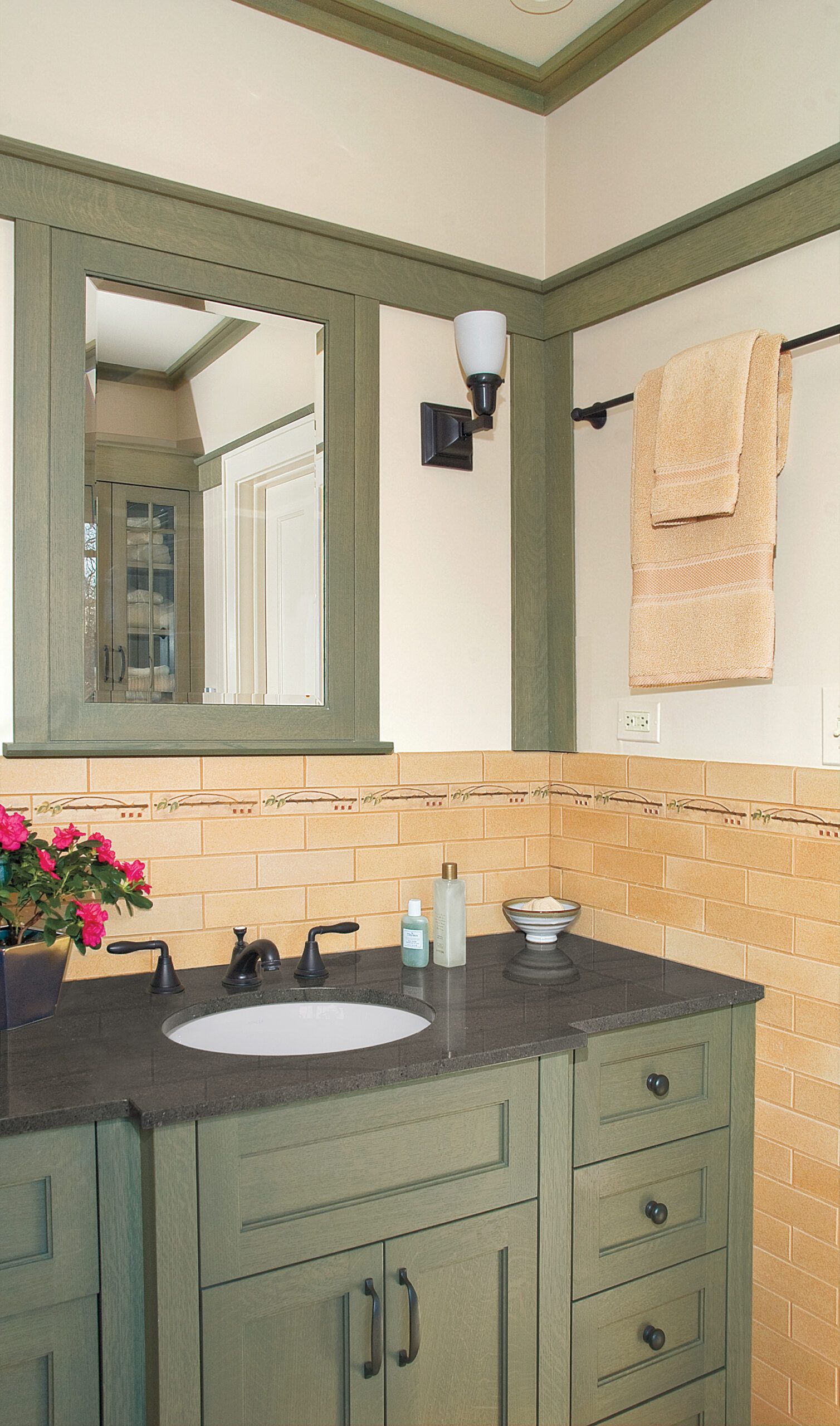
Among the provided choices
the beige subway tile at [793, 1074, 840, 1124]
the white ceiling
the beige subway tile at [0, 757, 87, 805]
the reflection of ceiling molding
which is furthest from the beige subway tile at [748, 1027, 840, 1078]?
the white ceiling

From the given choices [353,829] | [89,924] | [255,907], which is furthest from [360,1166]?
[353,829]

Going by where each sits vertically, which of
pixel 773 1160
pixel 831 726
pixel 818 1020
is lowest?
pixel 773 1160

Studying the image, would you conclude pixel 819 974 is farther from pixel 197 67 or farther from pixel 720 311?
pixel 197 67

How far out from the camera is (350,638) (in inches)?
80.8

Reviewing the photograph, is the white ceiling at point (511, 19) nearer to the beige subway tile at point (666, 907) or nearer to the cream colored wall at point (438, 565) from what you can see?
the cream colored wall at point (438, 565)

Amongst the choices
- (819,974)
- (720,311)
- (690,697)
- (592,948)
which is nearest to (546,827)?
(592,948)

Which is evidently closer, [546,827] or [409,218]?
[409,218]

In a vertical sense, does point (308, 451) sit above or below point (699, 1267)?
above

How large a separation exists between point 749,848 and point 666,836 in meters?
0.21

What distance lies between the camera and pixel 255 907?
196cm

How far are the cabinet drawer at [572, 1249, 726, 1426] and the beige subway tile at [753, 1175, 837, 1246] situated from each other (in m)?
0.12

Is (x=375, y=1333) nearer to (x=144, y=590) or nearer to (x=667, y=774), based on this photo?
(x=667, y=774)

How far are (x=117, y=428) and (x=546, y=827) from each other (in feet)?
4.16

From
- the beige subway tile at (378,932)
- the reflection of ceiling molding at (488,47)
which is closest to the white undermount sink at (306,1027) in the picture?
the beige subway tile at (378,932)
